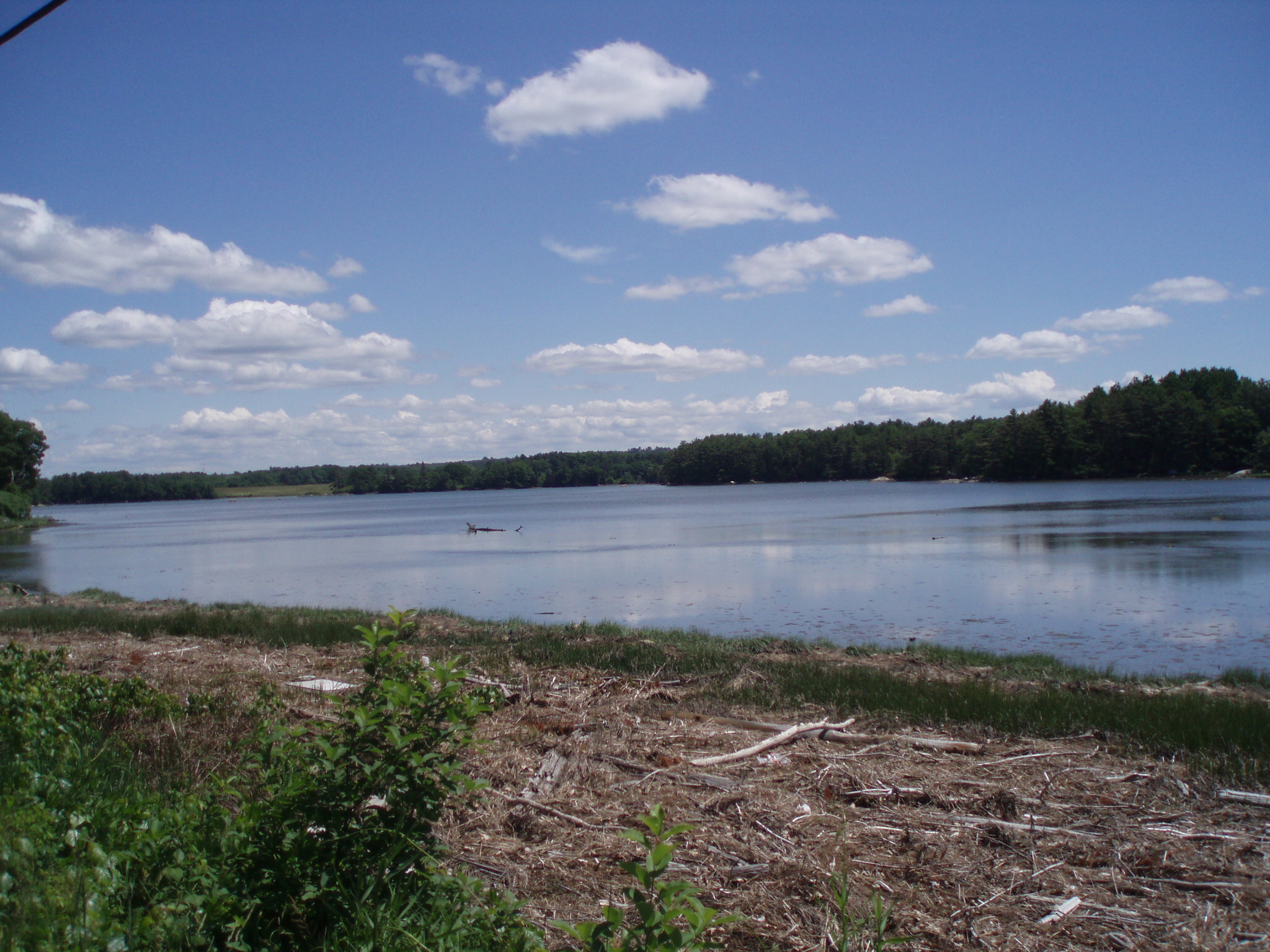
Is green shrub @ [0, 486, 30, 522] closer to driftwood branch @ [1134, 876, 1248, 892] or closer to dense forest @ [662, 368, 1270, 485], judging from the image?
driftwood branch @ [1134, 876, 1248, 892]

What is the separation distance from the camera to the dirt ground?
178 inches

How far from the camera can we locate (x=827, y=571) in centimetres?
3100

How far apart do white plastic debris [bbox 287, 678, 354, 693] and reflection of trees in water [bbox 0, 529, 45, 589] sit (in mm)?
30533

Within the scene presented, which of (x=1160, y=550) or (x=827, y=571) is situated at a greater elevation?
(x=1160, y=550)

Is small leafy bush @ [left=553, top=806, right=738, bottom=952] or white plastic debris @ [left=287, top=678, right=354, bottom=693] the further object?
white plastic debris @ [left=287, top=678, right=354, bottom=693]

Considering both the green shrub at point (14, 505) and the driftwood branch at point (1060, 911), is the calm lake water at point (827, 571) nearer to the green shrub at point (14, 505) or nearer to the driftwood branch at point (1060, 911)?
the driftwood branch at point (1060, 911)

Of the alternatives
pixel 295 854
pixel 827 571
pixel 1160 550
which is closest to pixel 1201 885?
pixel 295 854

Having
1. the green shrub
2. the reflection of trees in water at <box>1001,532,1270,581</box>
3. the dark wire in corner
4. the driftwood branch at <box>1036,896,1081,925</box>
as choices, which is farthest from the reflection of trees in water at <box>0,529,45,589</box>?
the reflection of trees in water at <box>1001,532,1270,581</box>

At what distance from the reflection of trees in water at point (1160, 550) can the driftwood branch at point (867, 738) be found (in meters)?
22.0

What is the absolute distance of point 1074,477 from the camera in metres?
117

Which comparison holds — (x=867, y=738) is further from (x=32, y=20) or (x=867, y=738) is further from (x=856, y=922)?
(x=32, y=20)

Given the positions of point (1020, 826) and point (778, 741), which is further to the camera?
point (778, 741)

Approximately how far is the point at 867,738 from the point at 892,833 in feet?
7.51

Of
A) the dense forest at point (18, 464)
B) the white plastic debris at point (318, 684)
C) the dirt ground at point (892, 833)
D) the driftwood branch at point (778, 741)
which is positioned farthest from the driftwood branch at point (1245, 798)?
the dense forest at point (18, 464)
